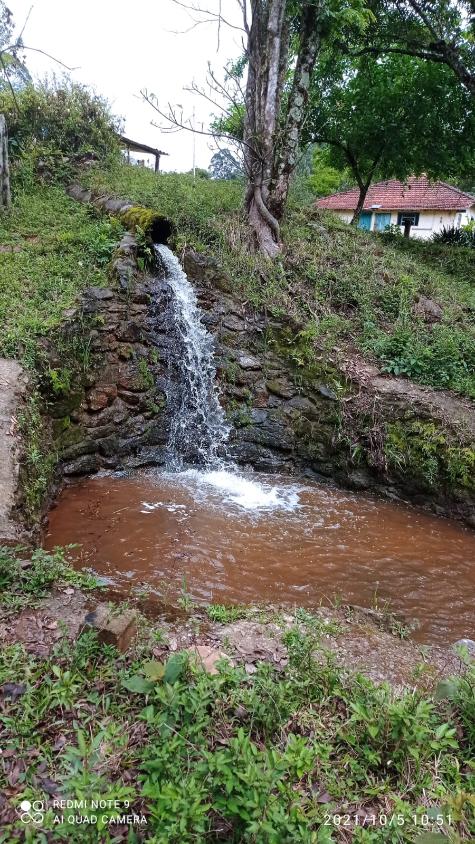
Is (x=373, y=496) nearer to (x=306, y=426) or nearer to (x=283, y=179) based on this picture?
(x=306, y=426)

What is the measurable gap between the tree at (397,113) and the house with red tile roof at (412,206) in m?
9.73

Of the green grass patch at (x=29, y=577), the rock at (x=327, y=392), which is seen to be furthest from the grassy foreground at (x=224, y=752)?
the rock at (x=327, y=392)

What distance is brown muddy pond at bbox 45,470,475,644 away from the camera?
11.7ft

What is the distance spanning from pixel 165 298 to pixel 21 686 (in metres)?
5.29

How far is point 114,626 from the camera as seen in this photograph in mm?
2307

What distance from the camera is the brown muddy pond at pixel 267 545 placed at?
11.7ft

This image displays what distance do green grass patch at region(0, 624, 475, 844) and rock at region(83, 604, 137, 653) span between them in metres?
0.05

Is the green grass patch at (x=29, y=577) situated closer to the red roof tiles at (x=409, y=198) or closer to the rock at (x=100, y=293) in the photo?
the rock at (x=100, y=293)

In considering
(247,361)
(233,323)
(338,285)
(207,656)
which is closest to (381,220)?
(338,285)

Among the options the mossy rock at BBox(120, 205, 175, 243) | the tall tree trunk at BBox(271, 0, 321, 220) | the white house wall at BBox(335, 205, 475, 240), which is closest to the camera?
the mossy rock at BBox(120, 205, 175, 243)

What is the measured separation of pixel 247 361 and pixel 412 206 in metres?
20.7

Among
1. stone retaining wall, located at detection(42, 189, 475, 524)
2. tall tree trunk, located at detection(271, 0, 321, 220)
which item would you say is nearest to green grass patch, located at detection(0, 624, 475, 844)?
stone retaining wall, located at detection(42, 189, 475, 524)
